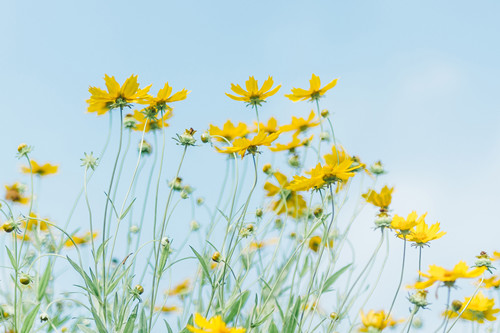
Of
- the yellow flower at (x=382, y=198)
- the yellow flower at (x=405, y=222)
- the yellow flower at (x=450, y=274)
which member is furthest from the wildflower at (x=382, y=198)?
the yellow flower at (x=450, y=274)

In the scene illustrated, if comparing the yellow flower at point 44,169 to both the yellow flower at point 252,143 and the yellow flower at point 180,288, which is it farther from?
the yellow flower at point 252,143

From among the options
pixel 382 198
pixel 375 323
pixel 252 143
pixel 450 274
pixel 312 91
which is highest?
pixel 312 91

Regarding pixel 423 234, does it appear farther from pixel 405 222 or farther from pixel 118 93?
pixel 118 93

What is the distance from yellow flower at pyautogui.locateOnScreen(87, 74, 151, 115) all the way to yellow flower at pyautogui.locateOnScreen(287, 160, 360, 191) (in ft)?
1.58

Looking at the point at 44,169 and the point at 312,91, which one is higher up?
the point at 312,91

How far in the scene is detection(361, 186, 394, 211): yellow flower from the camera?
1759mm

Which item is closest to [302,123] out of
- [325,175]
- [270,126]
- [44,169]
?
[270,126]

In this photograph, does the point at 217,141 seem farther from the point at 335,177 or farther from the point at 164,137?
the point at 335,177

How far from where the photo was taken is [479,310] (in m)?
1.75

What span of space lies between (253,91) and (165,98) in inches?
10.8

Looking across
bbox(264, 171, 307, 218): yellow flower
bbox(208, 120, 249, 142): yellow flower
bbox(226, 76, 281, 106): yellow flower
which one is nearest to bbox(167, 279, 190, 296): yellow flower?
bbox(264, 171, 307, 218): yellow flower

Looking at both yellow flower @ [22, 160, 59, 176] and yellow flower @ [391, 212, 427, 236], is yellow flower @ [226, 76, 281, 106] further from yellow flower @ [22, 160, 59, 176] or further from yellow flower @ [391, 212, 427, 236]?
yellow flower @ [22, 160, 59, 176]

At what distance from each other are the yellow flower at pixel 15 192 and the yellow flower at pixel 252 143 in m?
1.38

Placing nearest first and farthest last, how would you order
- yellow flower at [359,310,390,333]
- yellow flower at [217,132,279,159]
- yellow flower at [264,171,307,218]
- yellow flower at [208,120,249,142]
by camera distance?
yellow flower at [217,132,279,159] < yellow flower at [359,310,390,333] < yellow flower at [208,120,249,142] < yellow flower at [264,171,307,218]
